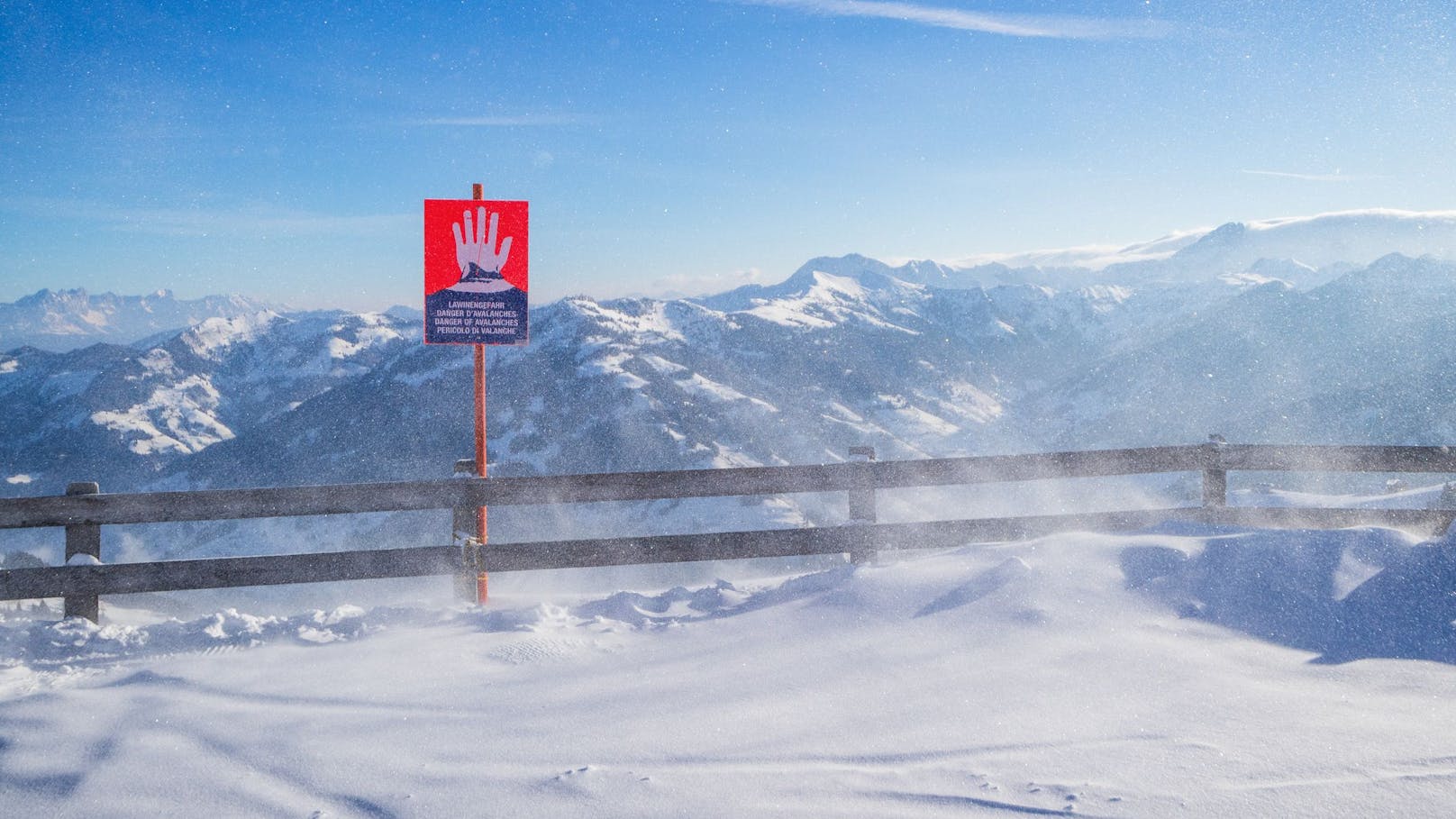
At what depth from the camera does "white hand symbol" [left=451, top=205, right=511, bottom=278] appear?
22.3 ft

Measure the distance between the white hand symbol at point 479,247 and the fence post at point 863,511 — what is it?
347cm

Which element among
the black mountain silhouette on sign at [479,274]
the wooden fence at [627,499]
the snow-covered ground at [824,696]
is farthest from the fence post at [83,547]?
the black mountain silhouette on sign at [479,274]

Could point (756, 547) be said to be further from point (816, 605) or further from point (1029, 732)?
point (1029, 732)

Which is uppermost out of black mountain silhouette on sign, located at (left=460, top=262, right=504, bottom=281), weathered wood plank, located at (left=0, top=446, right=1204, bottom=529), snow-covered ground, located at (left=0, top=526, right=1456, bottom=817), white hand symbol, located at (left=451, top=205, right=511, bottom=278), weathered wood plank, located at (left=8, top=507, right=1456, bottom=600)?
white hand symbol, located at (left=451, top=205, right=511, bottom=278)

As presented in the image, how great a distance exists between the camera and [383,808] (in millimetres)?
3037

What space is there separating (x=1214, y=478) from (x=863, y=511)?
10.5 ft

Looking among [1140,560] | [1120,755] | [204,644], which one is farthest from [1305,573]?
[204,644]

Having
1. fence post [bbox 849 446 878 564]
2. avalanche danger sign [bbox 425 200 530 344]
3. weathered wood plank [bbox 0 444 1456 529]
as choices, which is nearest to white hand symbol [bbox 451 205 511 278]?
avalanche danger sign [bbox 425 200 530 344]

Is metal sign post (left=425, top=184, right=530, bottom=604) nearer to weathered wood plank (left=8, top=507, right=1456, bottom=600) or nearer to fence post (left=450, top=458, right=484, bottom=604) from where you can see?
fence post (left=450, top=458, right=484, bottom=604)

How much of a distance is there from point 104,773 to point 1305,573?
6.33m

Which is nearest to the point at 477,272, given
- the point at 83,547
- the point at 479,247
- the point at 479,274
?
the point at 479,274

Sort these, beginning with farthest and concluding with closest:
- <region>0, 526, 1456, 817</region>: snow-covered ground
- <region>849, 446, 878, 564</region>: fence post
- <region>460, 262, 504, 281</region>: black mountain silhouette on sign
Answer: <region>460, 262, 504, 281</region>: black mountain silhouette on sign → <region>849, 446, 878, 564</region>: fence post → <region>0, 526, 1456, 817</region>: snow-covered ground

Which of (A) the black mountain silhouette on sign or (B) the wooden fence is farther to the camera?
(A) the black mountain silhouette on sign

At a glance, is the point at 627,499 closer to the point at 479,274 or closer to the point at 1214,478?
the point at 479,274
